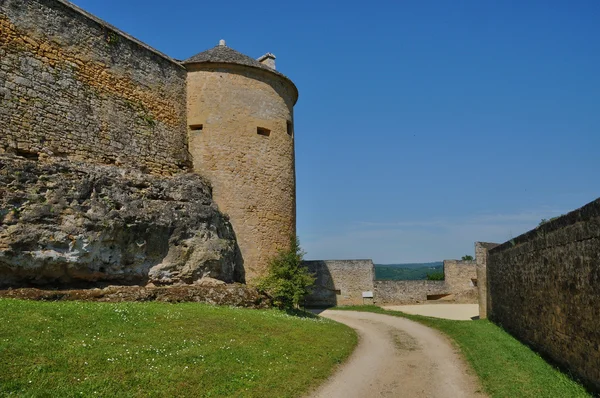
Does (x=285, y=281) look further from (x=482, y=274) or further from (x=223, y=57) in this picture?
(x=223, y=57)

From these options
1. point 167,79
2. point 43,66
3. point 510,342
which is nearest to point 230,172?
point 167,79

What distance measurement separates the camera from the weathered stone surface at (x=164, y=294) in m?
9.95

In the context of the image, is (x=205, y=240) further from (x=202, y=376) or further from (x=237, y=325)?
(x=202, y=376)

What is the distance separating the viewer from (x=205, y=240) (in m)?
13.9

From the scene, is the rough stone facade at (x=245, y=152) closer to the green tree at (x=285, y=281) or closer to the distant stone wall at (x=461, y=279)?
the green tree at (x=285, y=281)

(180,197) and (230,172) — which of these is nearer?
(180,197)

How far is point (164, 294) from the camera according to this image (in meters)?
12.2

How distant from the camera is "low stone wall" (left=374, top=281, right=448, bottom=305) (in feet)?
76.9

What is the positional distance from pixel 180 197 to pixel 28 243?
4771mm

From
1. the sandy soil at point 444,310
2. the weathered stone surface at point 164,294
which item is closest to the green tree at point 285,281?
the weathered stone surface at point 164,294

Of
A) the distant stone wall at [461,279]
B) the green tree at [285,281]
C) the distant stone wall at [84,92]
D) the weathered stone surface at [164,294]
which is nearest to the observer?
the weathered stone surface at [164,294]

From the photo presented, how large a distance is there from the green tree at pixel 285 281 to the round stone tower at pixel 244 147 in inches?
46.8


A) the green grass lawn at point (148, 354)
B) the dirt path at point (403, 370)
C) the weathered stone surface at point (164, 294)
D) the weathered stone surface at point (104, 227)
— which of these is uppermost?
the weathered stone surface at point (104, 227)

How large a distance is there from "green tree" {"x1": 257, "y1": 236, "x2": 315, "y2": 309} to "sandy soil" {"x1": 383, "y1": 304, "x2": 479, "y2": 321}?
23.3ft
